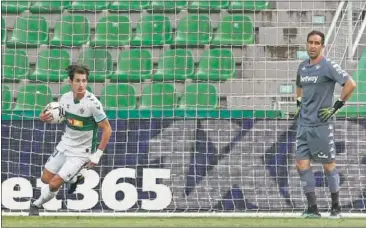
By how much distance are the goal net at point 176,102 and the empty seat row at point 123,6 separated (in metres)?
0.04

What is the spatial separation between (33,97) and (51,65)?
77cm

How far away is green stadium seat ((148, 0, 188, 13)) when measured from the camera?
1519 centimetres

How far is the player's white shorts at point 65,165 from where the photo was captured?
10141 mm

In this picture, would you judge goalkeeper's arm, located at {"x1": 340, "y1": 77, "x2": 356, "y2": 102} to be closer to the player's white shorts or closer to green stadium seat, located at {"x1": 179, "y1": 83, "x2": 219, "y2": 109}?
the player's white shorts

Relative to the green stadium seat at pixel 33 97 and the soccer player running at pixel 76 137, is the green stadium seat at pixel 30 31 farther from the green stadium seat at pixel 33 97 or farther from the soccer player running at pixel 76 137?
the soccer player running at pixel 76 137

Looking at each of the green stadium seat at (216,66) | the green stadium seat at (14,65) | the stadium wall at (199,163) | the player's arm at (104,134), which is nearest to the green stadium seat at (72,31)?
the green stadium seat at (14,65)

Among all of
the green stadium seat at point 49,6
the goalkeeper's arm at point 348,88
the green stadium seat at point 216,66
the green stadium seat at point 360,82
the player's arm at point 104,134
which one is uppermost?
the green stadium seat at point 49,6

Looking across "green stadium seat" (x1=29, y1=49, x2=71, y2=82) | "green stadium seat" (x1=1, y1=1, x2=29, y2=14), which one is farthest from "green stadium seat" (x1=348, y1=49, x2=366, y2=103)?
"green stadium seat" (x1=1, y1=1, x2=29, y2=14)

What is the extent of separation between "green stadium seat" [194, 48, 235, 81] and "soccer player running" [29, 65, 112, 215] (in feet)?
15.3

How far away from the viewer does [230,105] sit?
14.0 metres

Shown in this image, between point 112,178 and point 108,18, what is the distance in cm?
398

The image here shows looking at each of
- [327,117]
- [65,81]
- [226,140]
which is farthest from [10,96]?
[327,117]

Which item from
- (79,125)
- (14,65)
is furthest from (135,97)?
(79,125)

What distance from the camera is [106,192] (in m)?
12.3
